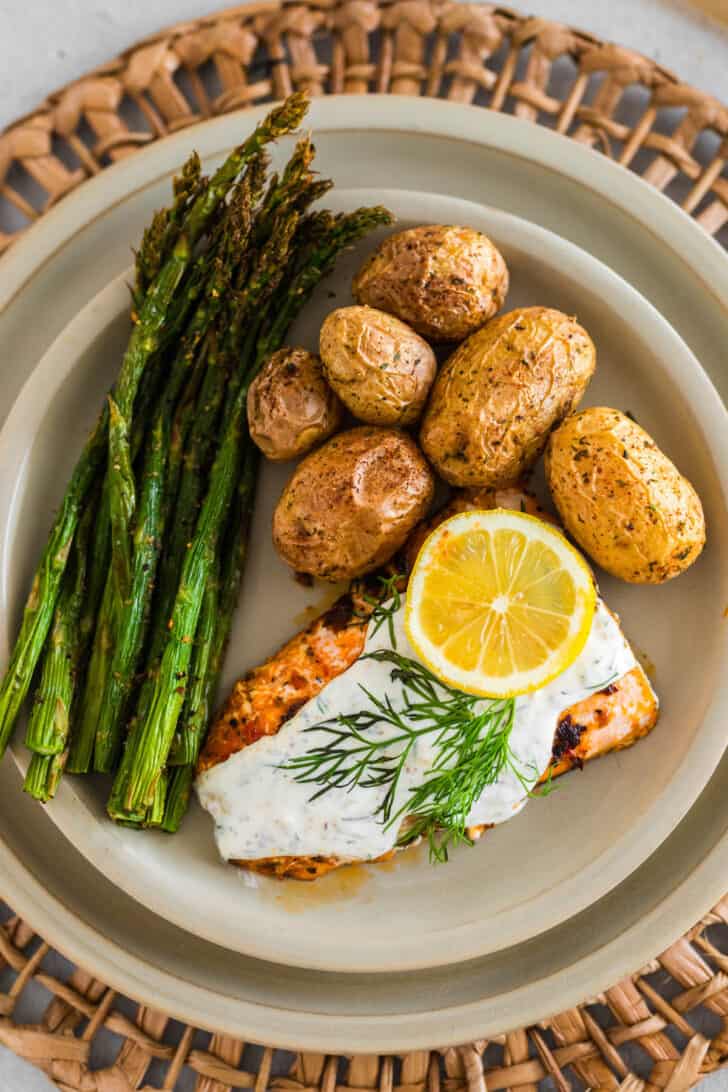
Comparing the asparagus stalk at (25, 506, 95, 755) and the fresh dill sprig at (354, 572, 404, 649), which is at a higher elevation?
the fresh dill sprig at (354, 572, 404, 649)

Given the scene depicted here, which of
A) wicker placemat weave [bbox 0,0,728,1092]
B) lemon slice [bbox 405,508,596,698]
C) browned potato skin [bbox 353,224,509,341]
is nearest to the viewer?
lemon slice [bbox 405,508,596,698]

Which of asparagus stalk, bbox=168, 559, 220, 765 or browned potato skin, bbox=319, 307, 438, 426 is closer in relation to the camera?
browned potato skin, bbox=319, 307, 438, 426

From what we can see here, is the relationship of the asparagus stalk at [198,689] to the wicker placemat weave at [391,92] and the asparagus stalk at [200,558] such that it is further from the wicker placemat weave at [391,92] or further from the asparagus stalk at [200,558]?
the wicker placemat weave at [391,92]

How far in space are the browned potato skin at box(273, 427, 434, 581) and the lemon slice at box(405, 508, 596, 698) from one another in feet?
0.37

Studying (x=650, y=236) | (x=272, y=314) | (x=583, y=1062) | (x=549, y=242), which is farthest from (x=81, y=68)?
(x=583, y=1062)

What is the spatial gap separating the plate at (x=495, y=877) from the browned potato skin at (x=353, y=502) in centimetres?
74

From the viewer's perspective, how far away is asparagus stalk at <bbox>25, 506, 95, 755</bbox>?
2.10 m

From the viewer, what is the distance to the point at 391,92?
95.0 inches

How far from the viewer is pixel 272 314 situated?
226 centimetres

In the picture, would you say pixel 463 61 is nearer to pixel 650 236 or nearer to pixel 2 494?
pixel 650 236

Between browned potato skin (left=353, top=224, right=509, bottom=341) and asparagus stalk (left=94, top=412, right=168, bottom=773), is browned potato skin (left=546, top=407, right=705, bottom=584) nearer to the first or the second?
browned potato skin (left=353, top=224, right=509, bottom=341)

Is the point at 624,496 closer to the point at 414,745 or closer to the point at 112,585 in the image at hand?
the point at 414,745

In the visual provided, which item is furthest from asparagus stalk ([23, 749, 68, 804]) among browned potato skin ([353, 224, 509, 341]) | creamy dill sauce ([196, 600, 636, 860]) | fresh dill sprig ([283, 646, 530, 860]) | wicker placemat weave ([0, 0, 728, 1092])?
browned potato skin ([353, 224, 509, 341])

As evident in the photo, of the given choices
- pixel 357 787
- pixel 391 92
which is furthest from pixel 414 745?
pixel 391 92
